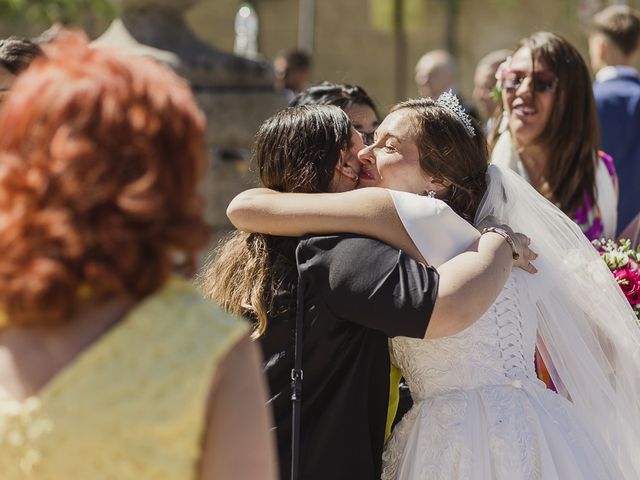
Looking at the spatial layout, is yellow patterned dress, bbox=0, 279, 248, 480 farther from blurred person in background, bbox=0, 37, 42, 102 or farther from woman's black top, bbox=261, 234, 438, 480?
blurred person in background, bbox=0, 37, 42, 102

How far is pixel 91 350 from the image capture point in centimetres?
162

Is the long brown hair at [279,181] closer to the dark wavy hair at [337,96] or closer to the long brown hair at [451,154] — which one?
the long brown hair at [451,154]

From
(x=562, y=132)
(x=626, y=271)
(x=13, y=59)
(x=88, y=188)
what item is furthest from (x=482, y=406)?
(x=13, y=59)

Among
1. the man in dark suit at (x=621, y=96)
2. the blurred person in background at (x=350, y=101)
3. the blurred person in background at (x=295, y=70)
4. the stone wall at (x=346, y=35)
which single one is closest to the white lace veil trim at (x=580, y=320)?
the blurred person in background at (x=350, y=101)

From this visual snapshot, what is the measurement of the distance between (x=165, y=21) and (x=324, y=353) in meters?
5.60

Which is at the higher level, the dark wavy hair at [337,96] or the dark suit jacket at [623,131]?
the dark wavy hair at [337,96]

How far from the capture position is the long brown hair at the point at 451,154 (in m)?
2.94

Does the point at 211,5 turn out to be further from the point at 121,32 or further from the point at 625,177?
the point at 625,177

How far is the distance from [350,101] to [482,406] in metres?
1.59

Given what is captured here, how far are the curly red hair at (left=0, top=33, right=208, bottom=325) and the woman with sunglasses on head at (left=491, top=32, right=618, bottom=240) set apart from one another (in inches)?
113

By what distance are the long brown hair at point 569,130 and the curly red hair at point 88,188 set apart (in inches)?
116

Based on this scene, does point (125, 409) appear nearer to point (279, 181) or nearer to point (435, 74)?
point (279, 181)

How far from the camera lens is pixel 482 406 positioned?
2.81m

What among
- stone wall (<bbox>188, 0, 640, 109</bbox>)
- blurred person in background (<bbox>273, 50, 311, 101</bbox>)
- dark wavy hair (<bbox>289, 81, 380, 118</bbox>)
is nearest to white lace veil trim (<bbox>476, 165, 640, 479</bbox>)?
dark wavy hair (<bbox>289, 81, 380, 118</bbox>)
